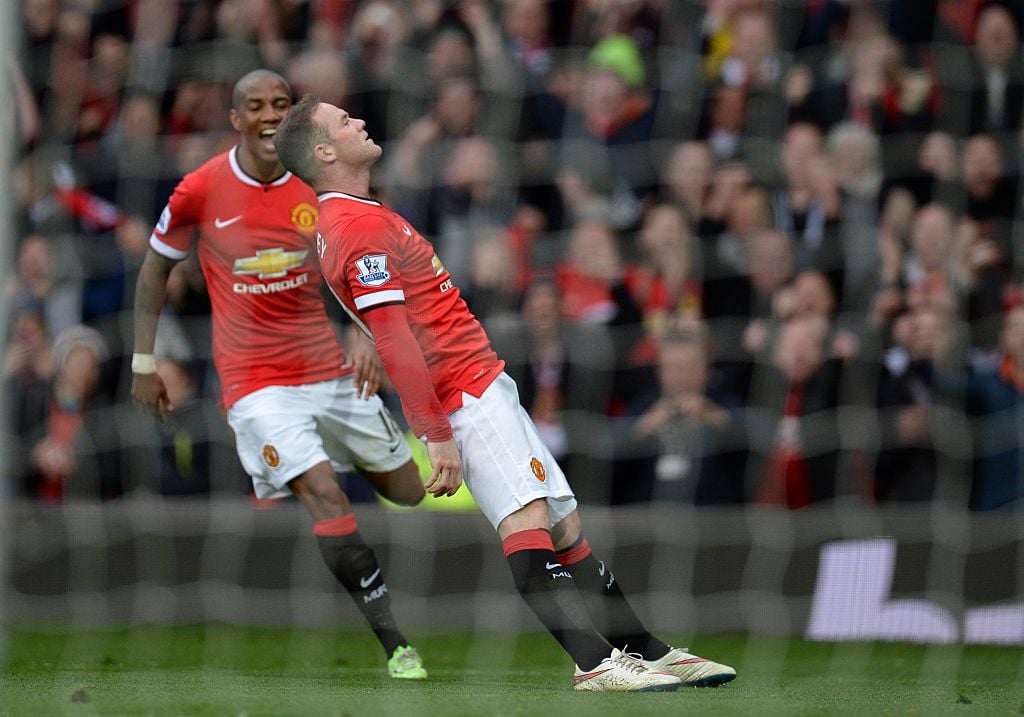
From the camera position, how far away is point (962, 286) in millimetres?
7949

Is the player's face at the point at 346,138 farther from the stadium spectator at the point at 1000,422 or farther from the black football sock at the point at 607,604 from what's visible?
the stadium spectator at the point at 1000,422

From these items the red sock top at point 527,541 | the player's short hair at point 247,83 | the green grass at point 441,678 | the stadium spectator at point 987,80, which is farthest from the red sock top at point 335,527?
the stadium spectator at point 987,80

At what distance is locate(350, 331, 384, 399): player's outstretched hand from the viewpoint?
5832 mm

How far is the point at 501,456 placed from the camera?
4848 mm

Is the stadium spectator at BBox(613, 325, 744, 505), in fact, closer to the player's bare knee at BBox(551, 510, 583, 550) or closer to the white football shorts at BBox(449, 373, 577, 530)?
the player's bare knee at BBox(551, 510, 583, 550)

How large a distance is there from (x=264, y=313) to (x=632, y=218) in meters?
3.04

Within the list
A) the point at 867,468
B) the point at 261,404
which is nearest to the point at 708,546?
the point at 867,468

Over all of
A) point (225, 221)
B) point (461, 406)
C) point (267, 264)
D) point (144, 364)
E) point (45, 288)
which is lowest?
point (45, 288)

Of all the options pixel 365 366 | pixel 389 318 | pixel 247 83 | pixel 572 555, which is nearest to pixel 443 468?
pixel 389 318

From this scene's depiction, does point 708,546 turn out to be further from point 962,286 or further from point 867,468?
point 962,286

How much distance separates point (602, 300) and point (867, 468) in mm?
1597

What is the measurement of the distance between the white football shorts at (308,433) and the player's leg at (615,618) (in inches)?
42.7

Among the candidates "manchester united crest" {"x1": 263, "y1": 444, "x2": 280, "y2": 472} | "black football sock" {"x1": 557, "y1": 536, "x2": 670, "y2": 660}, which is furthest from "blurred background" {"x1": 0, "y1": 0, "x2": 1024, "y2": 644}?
"black football sock" {"x1": 557, "y1": 536, "x2": 670, "y2": 660}

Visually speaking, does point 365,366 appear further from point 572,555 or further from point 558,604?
point 558,604
